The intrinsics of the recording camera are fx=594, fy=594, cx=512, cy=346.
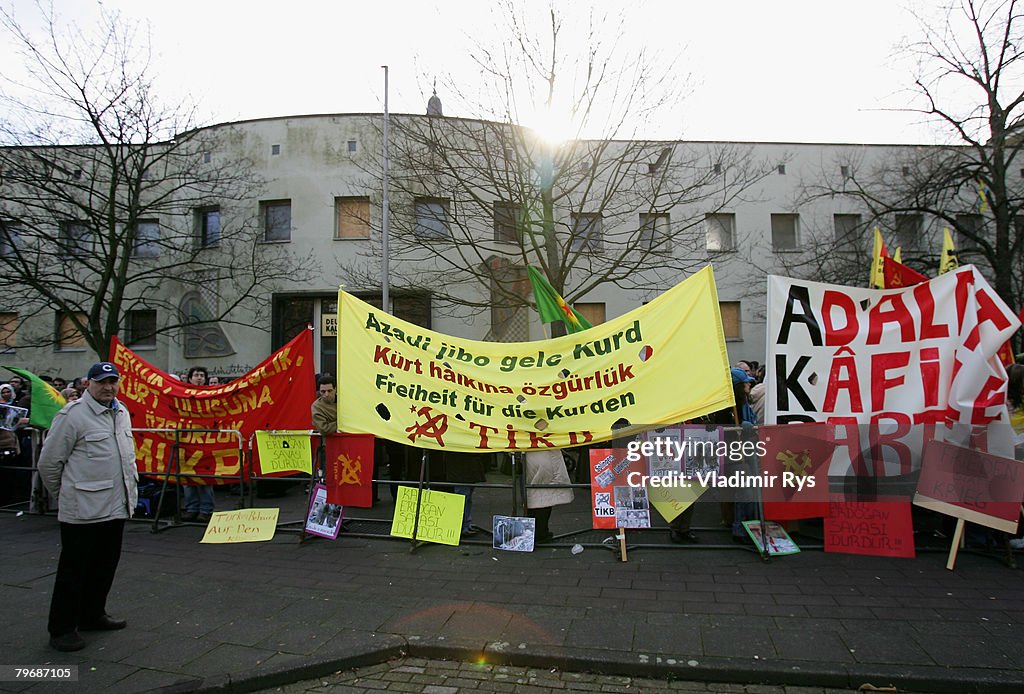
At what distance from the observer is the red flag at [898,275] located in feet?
21.0

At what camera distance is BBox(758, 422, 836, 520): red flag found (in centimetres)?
606

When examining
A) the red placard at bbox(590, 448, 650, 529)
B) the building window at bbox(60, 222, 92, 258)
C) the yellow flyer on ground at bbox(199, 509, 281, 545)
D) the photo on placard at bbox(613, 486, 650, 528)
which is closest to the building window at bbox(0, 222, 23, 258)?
the building window at bbox(60, 222, 92, 258)

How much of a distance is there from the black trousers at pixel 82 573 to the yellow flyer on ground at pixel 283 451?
261cm

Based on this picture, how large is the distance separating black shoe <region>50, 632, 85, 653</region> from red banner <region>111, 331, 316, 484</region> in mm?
3287

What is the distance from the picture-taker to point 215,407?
301 inches

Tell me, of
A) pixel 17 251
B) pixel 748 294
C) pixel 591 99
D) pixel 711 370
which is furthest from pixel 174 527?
pixel 748 294

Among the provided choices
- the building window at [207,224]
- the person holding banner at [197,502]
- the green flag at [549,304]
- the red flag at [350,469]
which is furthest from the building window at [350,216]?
the green flag at [549,304]

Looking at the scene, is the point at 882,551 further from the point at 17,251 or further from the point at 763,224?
the point at 17,251

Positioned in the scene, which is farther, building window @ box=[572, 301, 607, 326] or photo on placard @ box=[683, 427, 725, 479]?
building window @ box=[572, 301, 607, 326]

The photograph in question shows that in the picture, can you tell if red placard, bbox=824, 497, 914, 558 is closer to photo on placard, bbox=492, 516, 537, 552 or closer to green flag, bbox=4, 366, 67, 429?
photo on placard, bbox=492, 516, 537, 552

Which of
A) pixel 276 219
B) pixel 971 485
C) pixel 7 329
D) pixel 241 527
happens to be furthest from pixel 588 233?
pixel 7 329

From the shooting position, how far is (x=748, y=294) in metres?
20.5

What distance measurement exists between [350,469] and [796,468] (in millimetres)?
4908

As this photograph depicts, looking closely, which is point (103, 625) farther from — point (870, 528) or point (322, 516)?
point (870, 528)
